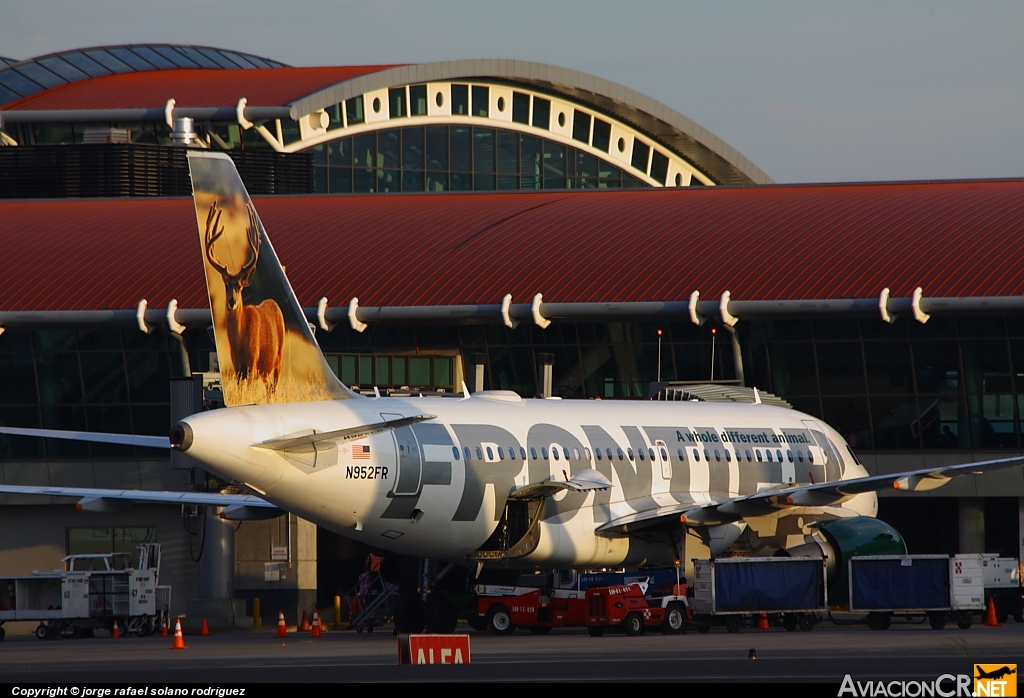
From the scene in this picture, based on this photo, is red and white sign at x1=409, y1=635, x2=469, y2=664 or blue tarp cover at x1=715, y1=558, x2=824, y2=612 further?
blue tarp cover at x1=715, y1=558, x2=824, y2=612

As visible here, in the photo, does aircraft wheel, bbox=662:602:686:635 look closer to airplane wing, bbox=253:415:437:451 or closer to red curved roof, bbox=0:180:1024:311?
airplane wing, bbox=253:415:437:451

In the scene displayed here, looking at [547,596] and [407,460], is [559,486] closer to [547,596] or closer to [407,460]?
[407,460]

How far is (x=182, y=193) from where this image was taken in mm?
68875

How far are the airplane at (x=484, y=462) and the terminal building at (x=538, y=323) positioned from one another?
569 centimetres

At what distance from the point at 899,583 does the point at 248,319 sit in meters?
15.6

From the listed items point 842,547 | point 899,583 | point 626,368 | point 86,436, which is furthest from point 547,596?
point 626,368

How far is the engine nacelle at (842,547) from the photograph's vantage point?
3509 cm

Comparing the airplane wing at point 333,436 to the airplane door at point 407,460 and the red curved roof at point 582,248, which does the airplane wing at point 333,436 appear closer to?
the airplane door at point 407,460

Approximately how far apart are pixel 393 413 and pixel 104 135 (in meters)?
48.0

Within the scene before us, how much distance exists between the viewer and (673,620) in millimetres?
33125

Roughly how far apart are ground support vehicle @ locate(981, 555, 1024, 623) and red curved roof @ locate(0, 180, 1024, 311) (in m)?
9.09

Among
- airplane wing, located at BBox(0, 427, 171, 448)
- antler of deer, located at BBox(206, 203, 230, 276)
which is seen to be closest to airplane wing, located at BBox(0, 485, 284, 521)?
airplane wing, located at BBox(0, 427, 171, 448)

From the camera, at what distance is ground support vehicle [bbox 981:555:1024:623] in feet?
122

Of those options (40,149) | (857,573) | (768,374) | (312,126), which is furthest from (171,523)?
(312,126)
